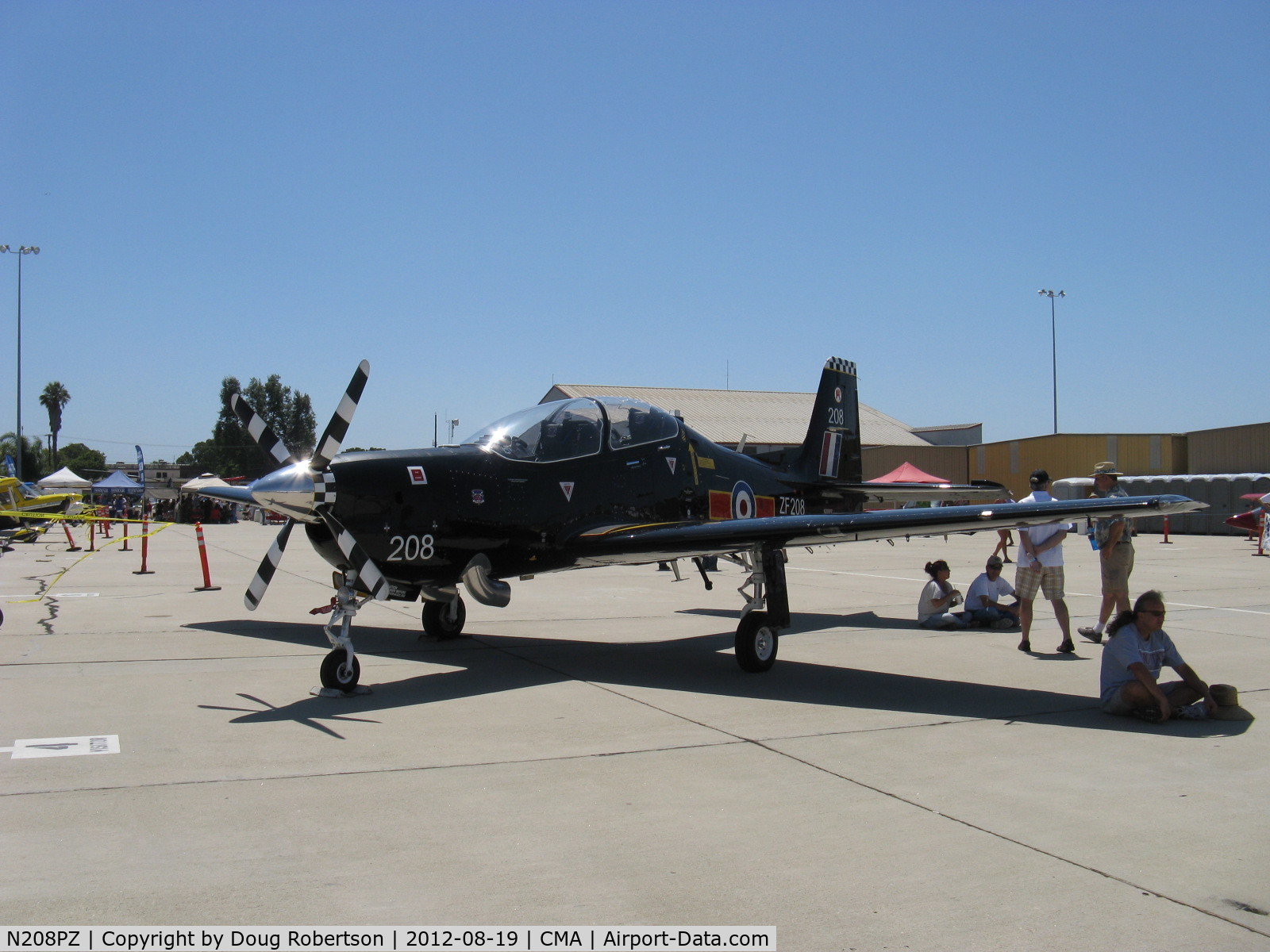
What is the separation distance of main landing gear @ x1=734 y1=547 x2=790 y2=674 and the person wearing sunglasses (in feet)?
9.42

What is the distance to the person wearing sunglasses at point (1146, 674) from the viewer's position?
22.1 ft

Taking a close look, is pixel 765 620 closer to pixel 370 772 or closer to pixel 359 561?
pixel 359 561

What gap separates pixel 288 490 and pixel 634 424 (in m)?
3.99

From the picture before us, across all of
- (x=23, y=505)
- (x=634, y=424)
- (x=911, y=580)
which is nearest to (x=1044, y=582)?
(x=634, y=424)

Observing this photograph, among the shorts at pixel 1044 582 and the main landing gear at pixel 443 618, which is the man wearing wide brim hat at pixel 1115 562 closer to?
the shorts at pixel 1044 582

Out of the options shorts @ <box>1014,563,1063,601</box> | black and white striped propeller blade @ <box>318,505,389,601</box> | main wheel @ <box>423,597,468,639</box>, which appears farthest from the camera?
main wheel @ <box>423,597,468,639</box>

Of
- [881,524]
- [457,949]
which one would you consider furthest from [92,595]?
[457,949]

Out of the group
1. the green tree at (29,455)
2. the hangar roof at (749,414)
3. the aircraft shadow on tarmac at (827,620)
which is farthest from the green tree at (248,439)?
the aircraft shadow on tarmac at (827,620)

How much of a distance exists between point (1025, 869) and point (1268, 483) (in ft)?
118

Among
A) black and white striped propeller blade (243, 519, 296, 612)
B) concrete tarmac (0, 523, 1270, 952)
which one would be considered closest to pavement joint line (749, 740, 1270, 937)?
concrete tarmac (0, 523, 1270, 952)

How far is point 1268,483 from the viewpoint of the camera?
33500 mm

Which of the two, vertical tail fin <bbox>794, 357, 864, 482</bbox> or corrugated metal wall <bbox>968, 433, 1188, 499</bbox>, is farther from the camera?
corrugated metal wall <bbox>968, 433, 1188, 499</bbox>

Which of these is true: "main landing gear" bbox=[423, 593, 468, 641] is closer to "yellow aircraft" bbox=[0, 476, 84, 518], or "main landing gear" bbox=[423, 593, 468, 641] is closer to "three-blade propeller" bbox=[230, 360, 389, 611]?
"three-blade propeller" bbox=[230, 360, 389, 611]

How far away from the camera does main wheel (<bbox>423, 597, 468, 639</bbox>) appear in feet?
35.9
